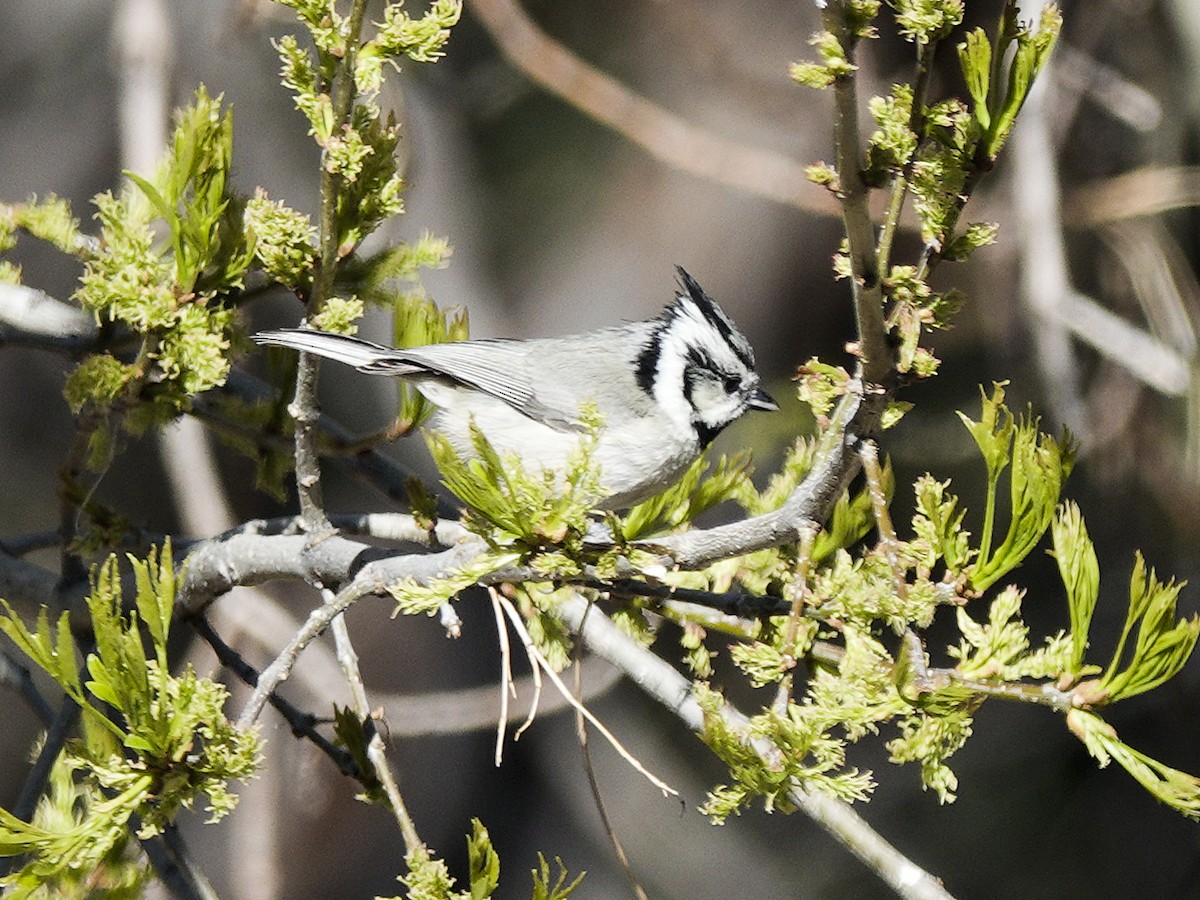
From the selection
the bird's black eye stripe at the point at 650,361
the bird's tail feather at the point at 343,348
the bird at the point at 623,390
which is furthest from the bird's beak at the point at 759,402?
the bird's tail feather at the point at 343,348

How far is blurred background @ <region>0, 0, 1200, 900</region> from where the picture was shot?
11.2ft

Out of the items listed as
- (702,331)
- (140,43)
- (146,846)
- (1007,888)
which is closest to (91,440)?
(146,846)

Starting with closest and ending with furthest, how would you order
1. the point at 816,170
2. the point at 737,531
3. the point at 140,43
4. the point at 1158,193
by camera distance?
the point at 816,170 → the point at 737,531 → the point at 140,43 → the point at 1158,193

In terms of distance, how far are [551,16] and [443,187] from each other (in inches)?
32.9

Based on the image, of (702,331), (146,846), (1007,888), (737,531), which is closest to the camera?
(737,531)

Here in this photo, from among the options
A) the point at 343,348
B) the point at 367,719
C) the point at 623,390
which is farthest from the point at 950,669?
the point at 623,390

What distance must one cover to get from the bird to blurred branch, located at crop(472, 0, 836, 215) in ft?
2.71

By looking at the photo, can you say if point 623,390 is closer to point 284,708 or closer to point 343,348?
point 343,348

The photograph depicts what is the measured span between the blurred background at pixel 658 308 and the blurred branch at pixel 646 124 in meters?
0.01

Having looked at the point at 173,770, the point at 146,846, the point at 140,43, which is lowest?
the point at 146,846

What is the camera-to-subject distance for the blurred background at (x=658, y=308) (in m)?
3.41

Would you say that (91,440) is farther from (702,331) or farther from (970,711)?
(702,331)

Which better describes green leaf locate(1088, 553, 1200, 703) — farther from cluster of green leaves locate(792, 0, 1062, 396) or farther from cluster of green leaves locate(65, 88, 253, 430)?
cluster of green leaves locate(65, 88, 253, 430)

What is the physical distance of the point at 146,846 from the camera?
1.28m
